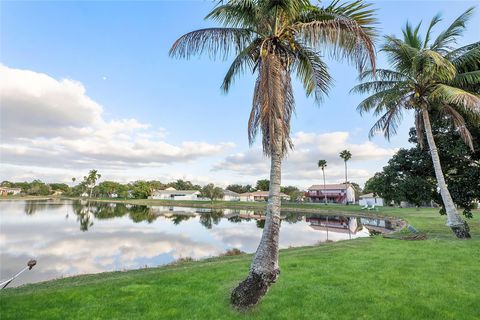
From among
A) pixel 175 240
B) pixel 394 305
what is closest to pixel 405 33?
pixel 394 305

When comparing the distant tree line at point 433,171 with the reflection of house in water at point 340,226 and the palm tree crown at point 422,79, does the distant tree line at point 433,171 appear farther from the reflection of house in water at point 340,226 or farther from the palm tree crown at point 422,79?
the reflection of house in water at point 340,226

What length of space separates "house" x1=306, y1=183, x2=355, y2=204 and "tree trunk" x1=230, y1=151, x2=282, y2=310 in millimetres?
72485

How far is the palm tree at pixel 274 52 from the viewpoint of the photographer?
5.74 metres

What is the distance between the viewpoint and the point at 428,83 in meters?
13.2

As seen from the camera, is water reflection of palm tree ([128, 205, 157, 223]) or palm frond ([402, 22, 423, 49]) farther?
water reflection of palm tree ([128, 205, 157, 223])

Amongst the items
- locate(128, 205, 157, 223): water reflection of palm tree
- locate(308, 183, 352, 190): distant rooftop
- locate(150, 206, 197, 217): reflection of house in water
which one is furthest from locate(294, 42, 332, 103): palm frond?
locate(308, 183, 352, 190): distant rooftop

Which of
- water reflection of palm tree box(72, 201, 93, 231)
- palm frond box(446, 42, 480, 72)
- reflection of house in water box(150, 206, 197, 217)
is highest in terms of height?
palm frond box(446, 42, 480, 72)

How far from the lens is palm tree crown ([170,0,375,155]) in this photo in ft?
19.8

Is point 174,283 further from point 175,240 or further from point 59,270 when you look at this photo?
point 175,240

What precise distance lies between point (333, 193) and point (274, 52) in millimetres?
78049

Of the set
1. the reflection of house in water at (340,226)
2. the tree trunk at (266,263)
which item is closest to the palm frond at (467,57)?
the tree trunk at (266,263)

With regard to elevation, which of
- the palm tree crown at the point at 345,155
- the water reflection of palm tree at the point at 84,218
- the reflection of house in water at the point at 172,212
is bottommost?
the water reflection of palm tree at the point at 84,218

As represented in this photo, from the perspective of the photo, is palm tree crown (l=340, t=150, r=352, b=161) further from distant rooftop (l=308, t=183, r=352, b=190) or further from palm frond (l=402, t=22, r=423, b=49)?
palm frond (l=402, t=22, r=423, b=49)

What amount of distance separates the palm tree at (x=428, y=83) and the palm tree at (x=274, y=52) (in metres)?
5.85
